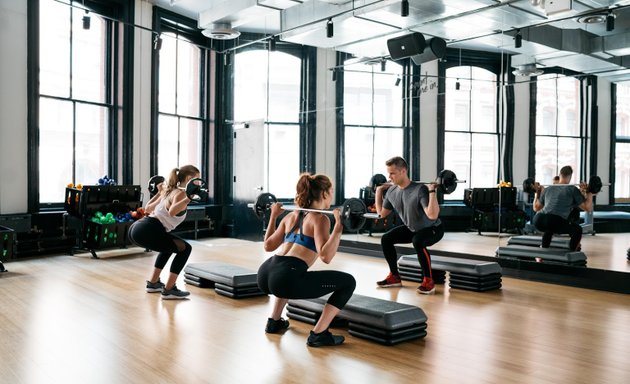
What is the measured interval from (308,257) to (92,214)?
197 inches

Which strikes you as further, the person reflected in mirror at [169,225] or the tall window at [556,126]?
the tall window at [556,126]

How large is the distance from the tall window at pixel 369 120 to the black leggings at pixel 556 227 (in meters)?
2.67

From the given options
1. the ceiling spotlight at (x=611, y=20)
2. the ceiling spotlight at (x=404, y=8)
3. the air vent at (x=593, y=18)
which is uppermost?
the ceiling spotlight at (x=404, y=8)

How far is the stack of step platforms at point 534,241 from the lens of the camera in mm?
6050

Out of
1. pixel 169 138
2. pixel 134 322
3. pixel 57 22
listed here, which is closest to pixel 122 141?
pixel 169 138

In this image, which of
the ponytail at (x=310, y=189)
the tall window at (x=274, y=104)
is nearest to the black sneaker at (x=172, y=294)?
the ponytail at (x=310, y=189)

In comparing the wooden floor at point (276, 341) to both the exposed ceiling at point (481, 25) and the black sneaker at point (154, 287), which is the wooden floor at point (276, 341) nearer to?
the black sneaker at point (154, 287)

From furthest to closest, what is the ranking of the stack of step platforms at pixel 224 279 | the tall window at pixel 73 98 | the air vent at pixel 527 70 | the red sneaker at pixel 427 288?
the tall window at pixel 73 98 → the air vent at pixel 527 70 → the red sneaker at pixel 427 288 → the stack of step platforms at pixel 224 279

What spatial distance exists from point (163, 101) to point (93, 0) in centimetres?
181

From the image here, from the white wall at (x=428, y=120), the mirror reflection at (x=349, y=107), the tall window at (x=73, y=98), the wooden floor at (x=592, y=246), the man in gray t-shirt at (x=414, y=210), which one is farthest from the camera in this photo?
the white wall at (x=428, y=120)

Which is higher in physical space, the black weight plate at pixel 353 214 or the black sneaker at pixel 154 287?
the black weight plate at pixel 353 214

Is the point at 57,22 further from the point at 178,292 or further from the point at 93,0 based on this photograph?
the point at 178,292

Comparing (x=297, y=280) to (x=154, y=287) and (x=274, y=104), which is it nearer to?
(x=154, y=287)

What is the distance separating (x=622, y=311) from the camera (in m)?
4.44
